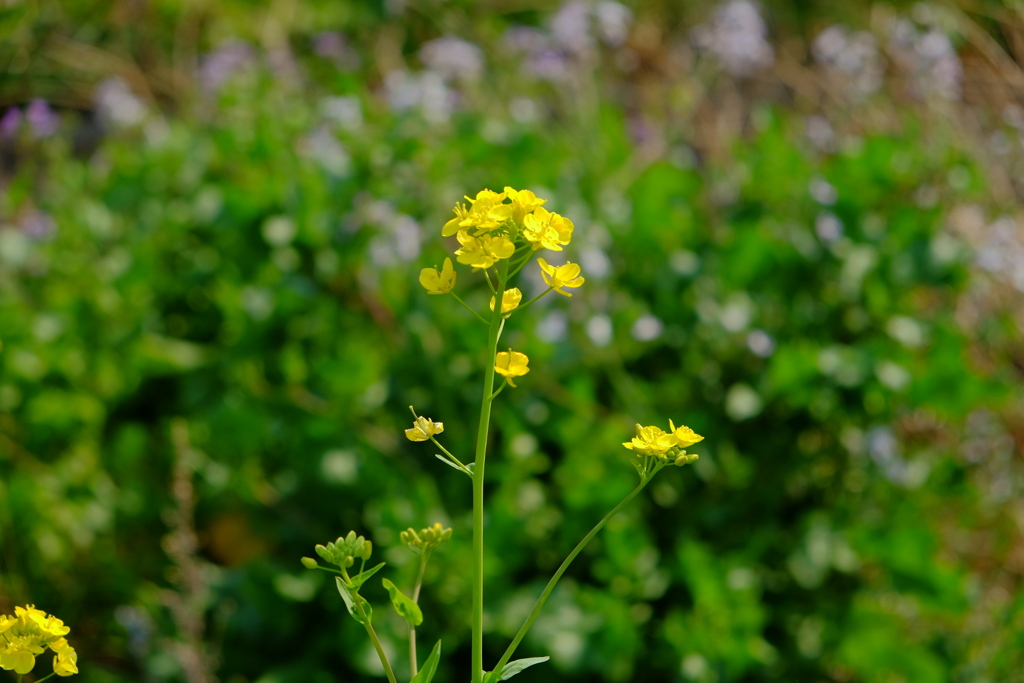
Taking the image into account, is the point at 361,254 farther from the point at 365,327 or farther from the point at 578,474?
the point at 578,474

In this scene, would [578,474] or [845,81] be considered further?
[845,81]

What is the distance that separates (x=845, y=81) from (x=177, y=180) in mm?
2092

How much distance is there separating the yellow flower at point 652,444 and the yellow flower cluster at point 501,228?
0.16m

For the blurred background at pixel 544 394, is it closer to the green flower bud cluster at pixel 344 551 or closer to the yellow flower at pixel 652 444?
the green flower bud cluster at pixel 344 551

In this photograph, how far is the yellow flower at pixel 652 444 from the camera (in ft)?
2.52

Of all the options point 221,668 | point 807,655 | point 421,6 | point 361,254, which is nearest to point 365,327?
point 361,254

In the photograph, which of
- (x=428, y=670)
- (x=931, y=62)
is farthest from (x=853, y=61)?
(x=428, y=670)

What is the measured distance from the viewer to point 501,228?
0.77 m

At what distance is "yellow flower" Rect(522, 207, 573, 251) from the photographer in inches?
29.7

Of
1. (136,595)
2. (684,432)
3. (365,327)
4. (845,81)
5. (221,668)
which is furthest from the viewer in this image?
(845,81)

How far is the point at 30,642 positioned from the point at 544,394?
5.04 feet

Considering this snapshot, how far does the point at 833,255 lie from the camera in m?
2.38

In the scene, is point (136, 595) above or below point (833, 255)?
below

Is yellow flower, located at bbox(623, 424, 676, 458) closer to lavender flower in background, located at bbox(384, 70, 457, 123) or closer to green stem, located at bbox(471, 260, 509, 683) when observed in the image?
green stem, located at bbox(471, 260, 509, 683)
